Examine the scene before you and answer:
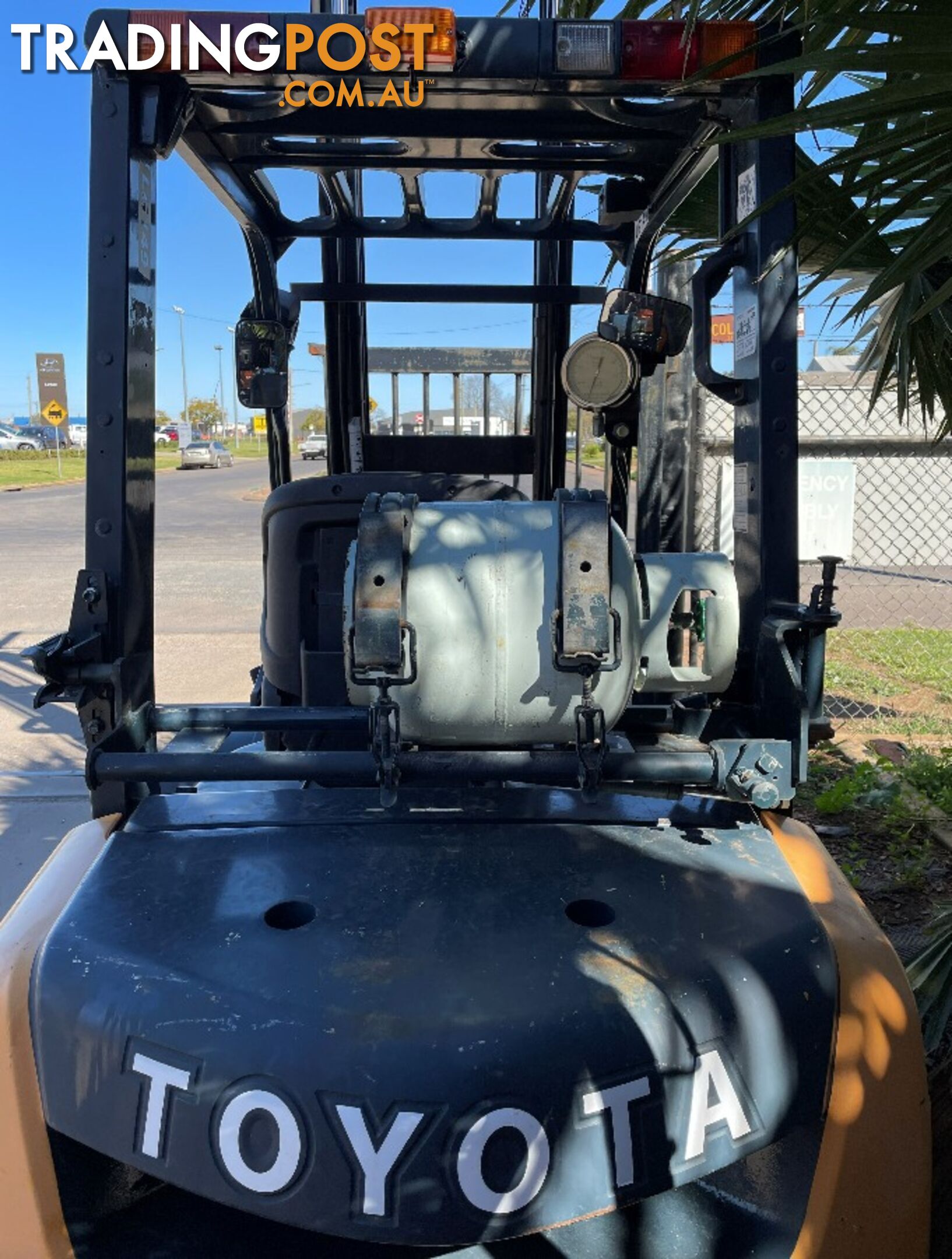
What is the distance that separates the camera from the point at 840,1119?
136 centimetres

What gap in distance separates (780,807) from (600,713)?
544 millimetres

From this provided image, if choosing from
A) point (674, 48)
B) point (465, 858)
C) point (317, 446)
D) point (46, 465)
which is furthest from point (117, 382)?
point (46, 465)

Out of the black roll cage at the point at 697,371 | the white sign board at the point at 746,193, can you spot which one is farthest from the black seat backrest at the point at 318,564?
the white sign board at the point at 746,193

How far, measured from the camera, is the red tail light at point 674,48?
6.23ft

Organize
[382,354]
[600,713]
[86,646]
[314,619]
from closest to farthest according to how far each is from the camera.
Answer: [600,713] → [86,646] → [314,619] → [382,354]

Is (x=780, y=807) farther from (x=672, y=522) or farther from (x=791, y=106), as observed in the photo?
(x=672, y=522)

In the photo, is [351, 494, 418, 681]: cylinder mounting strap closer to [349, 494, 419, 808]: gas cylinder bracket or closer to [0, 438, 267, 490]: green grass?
[349, 494, 419, 808]: gas cylinder bracket

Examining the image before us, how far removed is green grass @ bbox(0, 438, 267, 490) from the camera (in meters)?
36.7

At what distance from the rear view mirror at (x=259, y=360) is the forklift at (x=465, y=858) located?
0.80m

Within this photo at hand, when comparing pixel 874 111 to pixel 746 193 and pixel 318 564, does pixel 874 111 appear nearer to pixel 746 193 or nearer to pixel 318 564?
pixel 746 193

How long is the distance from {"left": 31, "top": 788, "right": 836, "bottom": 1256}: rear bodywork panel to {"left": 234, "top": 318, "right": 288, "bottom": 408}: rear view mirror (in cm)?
214

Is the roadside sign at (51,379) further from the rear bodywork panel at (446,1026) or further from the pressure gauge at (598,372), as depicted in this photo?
the rear bodywork panel at (446,1026)

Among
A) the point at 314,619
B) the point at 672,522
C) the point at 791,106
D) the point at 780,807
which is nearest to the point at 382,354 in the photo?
the point at 672,522

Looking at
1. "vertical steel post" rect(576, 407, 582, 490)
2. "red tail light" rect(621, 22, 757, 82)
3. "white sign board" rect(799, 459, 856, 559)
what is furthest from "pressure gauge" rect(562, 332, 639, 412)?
"red tail light" rect(621, 22, 757, 82)
